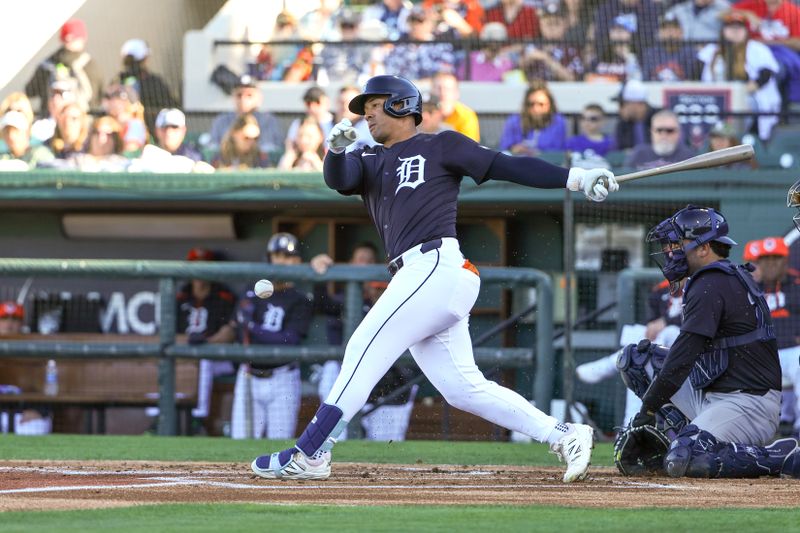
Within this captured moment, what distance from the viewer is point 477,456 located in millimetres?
7883

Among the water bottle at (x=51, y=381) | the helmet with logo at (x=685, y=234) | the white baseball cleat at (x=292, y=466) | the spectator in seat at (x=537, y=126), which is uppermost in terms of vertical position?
the spectator in seat at (x=537, y=126)

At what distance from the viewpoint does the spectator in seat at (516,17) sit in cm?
1370

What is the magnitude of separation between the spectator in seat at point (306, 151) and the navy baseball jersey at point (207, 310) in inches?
49.6

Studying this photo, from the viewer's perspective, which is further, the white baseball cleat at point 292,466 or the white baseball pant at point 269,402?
the white baseball pant at point 269,402

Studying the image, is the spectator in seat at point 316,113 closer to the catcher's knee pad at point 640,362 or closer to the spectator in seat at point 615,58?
the spectator in seat at point 615,58

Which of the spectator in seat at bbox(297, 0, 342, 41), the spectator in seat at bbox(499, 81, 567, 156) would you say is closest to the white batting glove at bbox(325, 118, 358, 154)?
the spectator in seat at bbox(499, 81, 567, 156)

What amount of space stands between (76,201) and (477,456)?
526cm

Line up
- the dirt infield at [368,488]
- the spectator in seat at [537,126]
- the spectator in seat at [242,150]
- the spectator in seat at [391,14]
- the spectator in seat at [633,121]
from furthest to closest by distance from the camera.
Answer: the spectator in seat at [391,14] → the spectator in seat at [242,150] → the spectator in seat at [537,126] → the spectator in seat at [633,121] → the dirt infield at [368,488]

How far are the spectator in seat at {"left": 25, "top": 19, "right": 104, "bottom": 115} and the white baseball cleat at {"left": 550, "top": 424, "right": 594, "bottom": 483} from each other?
8.36 metres

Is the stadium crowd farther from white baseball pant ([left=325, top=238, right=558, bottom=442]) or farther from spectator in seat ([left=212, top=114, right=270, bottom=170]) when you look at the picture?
white baseball pant ([left=325, top=238, right=558, bottom=442])

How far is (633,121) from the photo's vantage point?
11266 mm

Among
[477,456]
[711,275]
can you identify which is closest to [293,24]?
[477,456]

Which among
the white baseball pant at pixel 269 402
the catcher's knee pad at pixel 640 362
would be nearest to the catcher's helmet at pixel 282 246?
the white baseball pant at pixel 269 402

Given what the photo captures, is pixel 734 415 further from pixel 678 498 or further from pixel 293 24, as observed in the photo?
pixel 293 24
